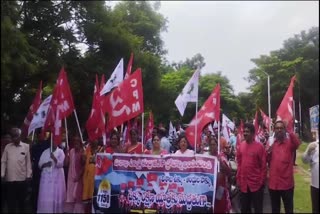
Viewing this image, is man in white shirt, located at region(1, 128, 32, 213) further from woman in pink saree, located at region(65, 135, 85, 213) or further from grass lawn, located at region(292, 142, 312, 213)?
grass lawn, located at region(292, 142, 312, 213)

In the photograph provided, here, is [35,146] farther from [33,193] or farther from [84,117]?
[84,117]

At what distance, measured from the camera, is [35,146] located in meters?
9.50

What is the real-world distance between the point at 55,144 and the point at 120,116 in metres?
1.24

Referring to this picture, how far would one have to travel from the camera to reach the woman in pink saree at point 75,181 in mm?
8656

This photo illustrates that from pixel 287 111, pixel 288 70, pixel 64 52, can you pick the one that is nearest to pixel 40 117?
pixel 287 111

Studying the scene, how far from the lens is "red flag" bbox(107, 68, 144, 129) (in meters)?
8.88

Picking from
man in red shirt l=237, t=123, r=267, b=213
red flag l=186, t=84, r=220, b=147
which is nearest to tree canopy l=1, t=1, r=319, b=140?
red flag l=186, t=84, r=220, b=147

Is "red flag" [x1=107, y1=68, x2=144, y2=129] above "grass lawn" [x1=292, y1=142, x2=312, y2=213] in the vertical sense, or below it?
above

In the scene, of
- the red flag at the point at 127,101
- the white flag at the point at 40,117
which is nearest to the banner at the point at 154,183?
the red flag at the point at 127,101

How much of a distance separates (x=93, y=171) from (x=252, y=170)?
2.75 m

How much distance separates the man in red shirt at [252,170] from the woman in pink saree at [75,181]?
2814 millimetres

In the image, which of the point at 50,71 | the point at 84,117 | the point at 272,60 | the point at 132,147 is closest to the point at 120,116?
the point at 132,147

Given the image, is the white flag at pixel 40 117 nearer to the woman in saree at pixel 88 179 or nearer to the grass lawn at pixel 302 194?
the woman in saree at pixel 88 179

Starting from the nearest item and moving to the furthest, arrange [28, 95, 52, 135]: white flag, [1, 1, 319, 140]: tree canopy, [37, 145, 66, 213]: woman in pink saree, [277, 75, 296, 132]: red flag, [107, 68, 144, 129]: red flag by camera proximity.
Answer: [277, 75, 296, 132]: red flag
[37, 145, 66, 213]: woman in pink saree
[107, 68, 144, 129]: red flag
[28, 95, 52, 135]: white flag
[1, 1, 319, 140]: tree canopy
